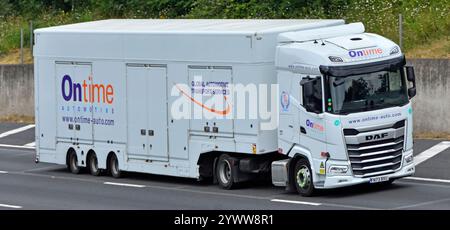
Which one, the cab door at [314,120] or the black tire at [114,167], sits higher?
the cab door at [314,120]

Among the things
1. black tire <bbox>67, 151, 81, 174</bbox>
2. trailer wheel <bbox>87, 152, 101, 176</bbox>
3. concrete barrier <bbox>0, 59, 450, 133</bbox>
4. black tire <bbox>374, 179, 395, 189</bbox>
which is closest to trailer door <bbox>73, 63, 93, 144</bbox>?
trailer wheel <bbox>87, 152, 101, 176</bbox>

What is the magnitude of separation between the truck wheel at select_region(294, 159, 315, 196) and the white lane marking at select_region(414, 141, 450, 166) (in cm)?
478

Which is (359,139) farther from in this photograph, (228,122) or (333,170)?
(228,122)

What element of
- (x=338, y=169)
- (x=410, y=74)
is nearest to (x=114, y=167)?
(x=338, y=169)

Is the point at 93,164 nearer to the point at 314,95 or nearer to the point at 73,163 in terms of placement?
the point at 73,163

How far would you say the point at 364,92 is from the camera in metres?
22.3

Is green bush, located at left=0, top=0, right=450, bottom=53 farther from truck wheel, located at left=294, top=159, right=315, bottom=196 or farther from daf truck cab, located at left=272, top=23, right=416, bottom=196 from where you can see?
truck wheel, located at left=294, top=159, right=315, bottom=196

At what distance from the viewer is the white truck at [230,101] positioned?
72.9 feet

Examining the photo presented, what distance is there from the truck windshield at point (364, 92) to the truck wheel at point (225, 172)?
298 centimetres

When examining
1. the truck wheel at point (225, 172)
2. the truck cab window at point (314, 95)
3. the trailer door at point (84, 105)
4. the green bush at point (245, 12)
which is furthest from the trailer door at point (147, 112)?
the green bush at point (245, 12)

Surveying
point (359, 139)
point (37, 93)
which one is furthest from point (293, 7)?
point (359, 139)

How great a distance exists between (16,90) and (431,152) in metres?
16.9

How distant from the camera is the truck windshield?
2216 cm

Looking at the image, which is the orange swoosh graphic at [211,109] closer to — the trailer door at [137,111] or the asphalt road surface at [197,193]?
the trailer door at [137,111]
